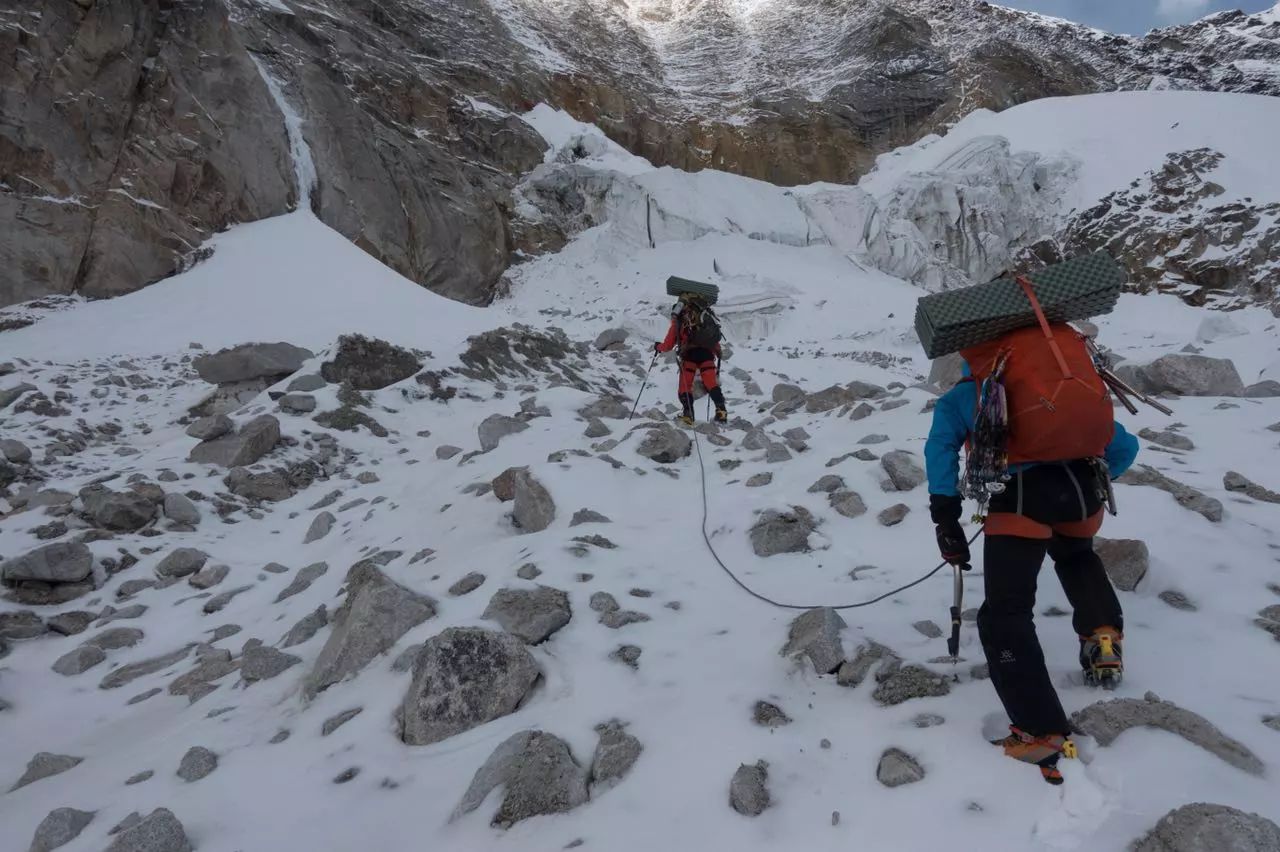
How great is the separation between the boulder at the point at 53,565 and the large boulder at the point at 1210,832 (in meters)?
6.79

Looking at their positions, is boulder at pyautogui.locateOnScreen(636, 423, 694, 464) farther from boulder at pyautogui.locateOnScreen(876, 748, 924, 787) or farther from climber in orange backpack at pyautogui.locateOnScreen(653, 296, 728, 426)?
boulder at pyautogui.locateOnScreen(876, 748, 924, 787)

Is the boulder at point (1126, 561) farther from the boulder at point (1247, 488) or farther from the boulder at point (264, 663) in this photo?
the boulder at point (264, 663)

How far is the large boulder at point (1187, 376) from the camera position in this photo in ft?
22.9

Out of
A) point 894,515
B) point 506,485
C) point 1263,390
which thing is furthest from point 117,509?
point 1263,390

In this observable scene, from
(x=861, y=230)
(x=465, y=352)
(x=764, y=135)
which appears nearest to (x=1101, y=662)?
(x=465, y=352)

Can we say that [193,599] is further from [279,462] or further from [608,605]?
[608,605]

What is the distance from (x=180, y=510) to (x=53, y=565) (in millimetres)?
1216

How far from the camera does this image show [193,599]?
5.32 metres

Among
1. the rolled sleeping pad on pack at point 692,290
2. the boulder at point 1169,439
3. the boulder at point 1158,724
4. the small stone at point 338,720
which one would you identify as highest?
the rolled sleeping pad on pack at point 692,290

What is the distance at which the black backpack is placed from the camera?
8.52 metres

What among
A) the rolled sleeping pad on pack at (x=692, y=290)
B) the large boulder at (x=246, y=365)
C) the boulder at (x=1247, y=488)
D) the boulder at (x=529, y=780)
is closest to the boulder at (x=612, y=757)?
the boulder at (x=529, y=780)

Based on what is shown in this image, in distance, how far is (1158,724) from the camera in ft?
7.30

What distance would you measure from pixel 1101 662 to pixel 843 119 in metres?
44.7

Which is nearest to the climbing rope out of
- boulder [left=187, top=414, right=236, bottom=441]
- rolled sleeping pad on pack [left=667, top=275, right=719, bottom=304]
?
rolled sleeping pad on pack [left=667, top=275, right=719, bottom=304]
